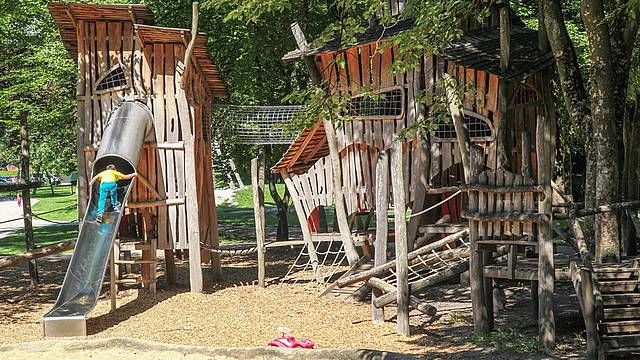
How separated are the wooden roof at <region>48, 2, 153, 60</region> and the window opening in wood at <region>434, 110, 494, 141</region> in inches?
261

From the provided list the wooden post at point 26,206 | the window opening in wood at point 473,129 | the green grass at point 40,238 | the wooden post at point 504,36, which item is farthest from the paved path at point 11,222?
the wooden post at point 504,36

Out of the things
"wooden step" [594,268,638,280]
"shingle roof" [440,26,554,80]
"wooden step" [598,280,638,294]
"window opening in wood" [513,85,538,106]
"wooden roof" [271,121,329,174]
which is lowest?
"wooden step" [598,280,638,294]

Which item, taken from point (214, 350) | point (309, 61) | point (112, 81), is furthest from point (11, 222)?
point (214, 350)

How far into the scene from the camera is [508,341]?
41.4ft

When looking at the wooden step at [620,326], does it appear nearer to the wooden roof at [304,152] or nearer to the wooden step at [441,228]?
the wooden step at [441,228]

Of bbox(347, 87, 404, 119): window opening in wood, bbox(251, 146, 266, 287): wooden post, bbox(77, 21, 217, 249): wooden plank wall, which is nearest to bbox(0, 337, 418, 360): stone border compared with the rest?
bbox(77, 21, 217, 249): wooden plank wall

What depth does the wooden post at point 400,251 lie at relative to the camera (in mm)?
13477

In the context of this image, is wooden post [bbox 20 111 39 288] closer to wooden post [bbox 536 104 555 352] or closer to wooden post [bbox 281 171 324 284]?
wooden post [bbox 281 171 324 284]

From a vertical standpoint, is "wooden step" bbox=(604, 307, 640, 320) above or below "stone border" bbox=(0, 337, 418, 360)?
above

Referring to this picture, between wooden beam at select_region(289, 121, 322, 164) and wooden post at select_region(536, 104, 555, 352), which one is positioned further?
wooden beam at select_region(289, 121, 322, 164)

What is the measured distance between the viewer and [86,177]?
18.8 metres

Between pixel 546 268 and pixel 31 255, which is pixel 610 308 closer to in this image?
pixel 546 268

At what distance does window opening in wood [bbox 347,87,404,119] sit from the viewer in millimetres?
18312

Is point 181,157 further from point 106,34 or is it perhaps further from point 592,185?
point 592,185
